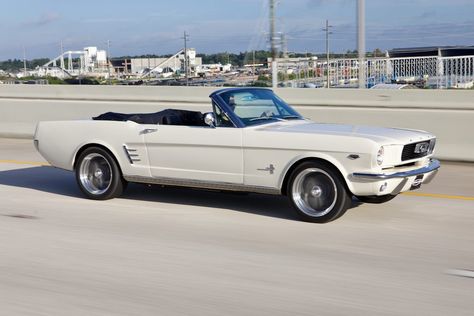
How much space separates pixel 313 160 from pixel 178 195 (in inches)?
97.8

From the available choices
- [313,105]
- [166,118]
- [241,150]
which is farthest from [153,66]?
[241,150]

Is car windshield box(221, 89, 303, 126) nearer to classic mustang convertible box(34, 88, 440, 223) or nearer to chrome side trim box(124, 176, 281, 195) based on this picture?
classic mustang convertible box(34, 88, 440, 223)

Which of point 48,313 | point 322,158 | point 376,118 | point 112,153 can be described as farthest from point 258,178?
point 376,118

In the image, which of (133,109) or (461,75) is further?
(461,75)

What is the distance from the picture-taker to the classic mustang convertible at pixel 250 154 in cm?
704

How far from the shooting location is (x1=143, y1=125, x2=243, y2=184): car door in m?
7.66

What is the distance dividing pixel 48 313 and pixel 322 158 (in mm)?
3391

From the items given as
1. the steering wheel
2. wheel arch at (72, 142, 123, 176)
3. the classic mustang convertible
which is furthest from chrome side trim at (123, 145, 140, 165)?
the steering wheel

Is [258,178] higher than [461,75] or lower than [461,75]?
lower

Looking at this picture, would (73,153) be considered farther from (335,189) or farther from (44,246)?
(335,189)

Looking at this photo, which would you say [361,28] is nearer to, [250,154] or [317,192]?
[250,154]

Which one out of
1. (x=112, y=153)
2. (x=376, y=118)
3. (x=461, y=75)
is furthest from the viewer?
(x=461, y=75)

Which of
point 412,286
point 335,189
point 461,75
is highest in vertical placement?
point 461,75

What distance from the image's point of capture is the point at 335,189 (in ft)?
23.4
